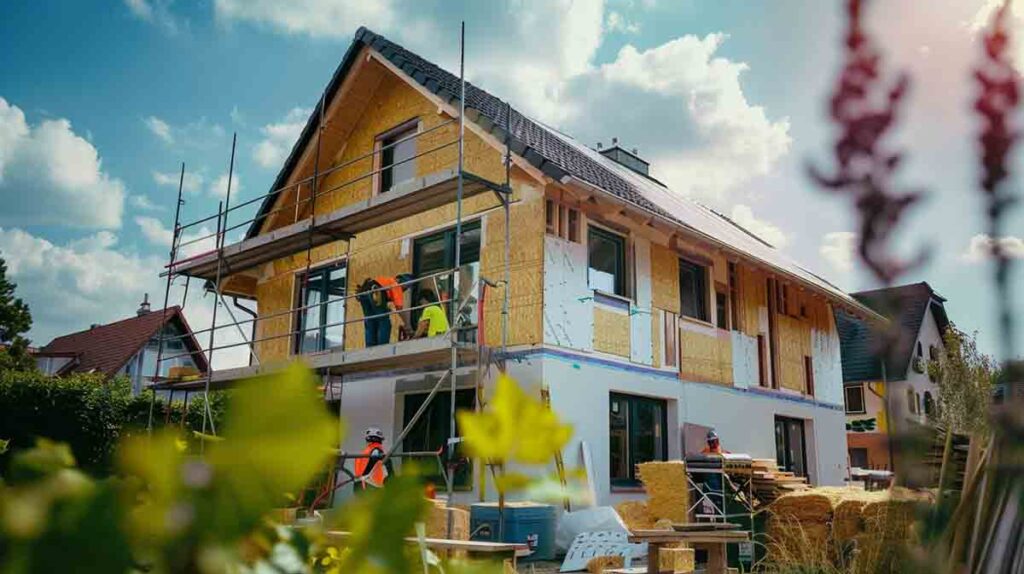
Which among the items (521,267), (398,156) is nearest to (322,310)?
(398,156)

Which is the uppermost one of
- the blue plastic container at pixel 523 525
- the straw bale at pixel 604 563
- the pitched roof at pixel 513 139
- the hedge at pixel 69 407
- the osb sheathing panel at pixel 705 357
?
the pitched roof at pixel 513 139

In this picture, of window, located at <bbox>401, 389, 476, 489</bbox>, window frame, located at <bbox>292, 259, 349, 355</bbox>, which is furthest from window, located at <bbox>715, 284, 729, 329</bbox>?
window frame, located at <bbox>292, 259, 349, 355</bbox>

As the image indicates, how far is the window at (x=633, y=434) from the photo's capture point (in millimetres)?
11664

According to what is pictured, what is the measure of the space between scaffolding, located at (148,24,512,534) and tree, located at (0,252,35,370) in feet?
41.1

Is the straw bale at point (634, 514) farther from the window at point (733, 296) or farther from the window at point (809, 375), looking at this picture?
the window at point (809, 375)

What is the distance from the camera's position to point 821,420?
55.2 ft

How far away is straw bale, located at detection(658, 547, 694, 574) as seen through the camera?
295 inches

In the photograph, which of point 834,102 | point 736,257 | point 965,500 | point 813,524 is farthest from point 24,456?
point 736,257

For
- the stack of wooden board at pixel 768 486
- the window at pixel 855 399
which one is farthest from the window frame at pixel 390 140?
the window at pixel 855 399

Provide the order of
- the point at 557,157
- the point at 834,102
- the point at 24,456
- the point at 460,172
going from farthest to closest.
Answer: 1. the point at 557,157
2. the point at 460,172
3. the point at 834,102
4. the point at 24,456

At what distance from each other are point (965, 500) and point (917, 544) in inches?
8.5

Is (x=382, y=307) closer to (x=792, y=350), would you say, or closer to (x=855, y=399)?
(x=792, y=350)

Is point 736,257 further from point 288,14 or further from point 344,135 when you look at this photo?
point 288,14

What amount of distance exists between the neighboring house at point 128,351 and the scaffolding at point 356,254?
47.7 ft
